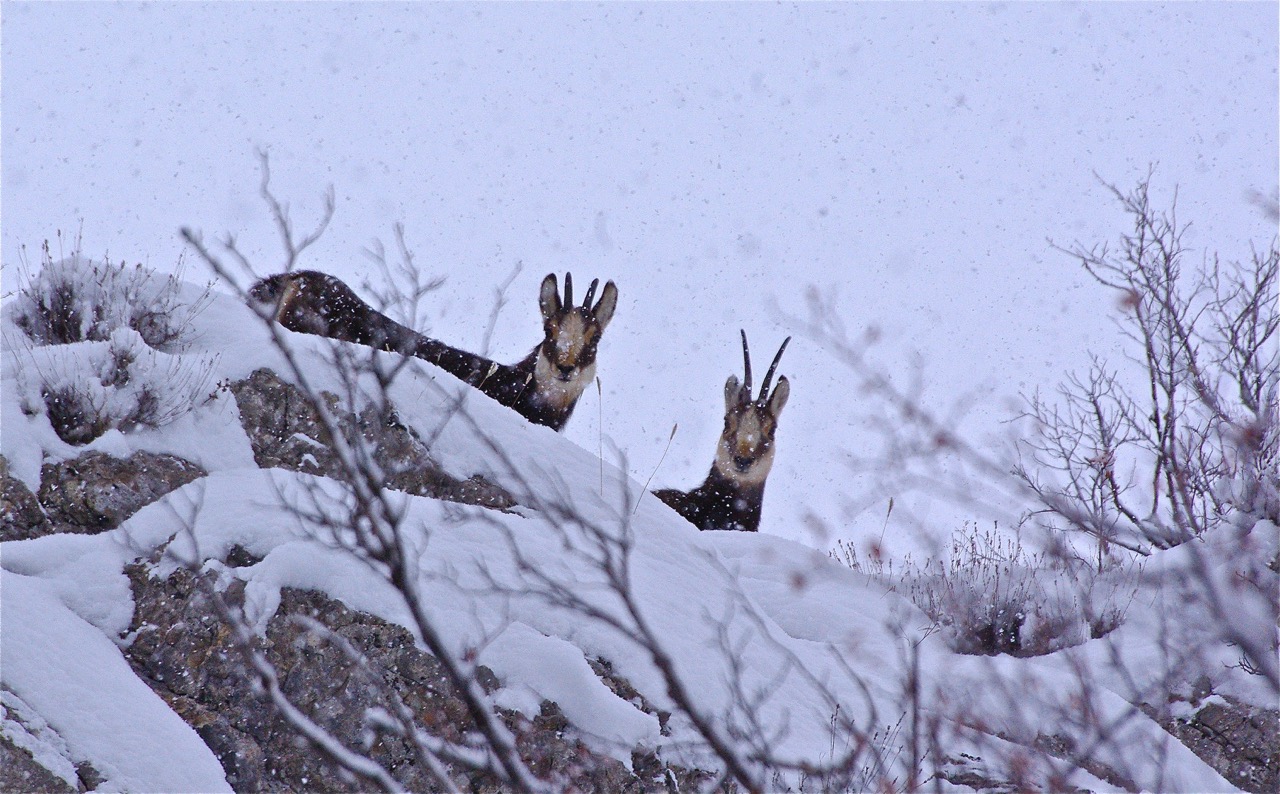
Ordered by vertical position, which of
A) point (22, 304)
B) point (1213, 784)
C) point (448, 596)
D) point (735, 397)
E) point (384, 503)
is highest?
point (735, 397)

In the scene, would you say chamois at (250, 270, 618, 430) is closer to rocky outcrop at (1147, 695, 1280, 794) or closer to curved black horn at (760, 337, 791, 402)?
curved black horn at (760, 337, 791, 402)

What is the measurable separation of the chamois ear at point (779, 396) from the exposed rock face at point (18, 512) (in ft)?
20.5

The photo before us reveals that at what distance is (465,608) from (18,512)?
215cm

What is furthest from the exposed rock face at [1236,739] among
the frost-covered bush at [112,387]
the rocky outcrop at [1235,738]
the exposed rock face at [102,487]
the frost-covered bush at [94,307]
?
the frost-covered bush at [94,307]

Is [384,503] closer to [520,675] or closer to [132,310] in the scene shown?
[520,675]

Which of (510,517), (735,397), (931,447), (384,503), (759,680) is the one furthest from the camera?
(735,397)

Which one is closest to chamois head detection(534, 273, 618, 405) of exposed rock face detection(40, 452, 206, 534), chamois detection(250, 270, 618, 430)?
chamois detection(250, 270, 618, 430)

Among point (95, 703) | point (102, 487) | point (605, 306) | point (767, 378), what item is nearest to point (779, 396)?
point (767, 378)

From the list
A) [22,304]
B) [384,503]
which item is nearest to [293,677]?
[384,503]

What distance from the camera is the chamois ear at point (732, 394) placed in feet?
30.2

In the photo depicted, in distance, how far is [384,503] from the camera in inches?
69.3

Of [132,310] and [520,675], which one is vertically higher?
[132,310]

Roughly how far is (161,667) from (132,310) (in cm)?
319

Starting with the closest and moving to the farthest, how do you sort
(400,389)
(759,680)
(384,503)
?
(384,503) → (759,680) → (400,389)
